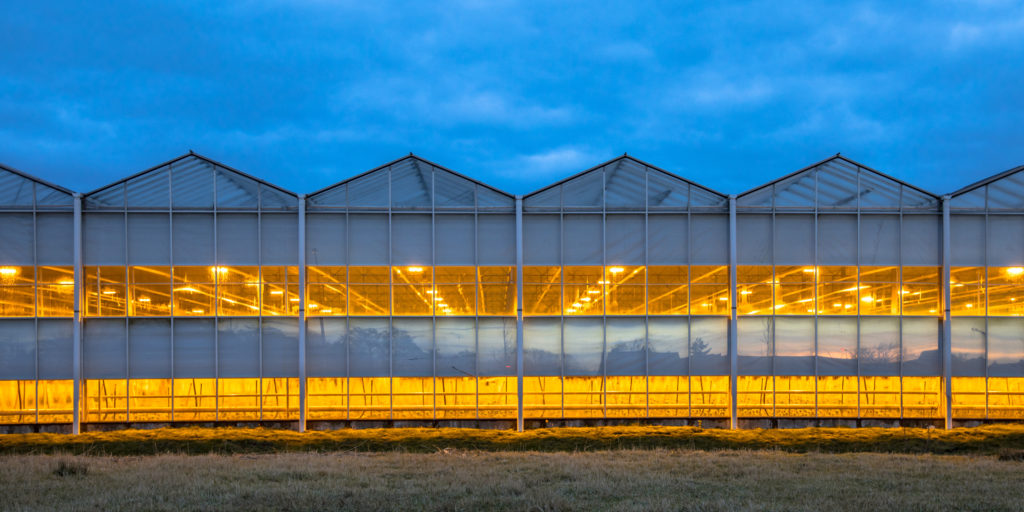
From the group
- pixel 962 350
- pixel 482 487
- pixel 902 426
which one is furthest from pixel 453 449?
pixel 962 350

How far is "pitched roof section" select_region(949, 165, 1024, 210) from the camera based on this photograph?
2439cm

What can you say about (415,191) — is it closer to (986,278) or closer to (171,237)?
(171,237)

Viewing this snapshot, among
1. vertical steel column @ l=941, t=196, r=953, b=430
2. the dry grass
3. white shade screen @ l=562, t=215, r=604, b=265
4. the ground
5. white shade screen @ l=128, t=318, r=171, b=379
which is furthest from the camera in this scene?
white shade screen @ l=562, t=215, r=604, b=265

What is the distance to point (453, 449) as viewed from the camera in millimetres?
20641

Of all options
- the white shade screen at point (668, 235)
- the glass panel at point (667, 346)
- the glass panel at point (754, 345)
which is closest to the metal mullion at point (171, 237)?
the glass panel at point (667, 346)

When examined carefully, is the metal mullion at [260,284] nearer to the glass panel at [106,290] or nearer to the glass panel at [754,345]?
the glass panel at [106,290]

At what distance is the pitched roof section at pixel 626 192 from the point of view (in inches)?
967

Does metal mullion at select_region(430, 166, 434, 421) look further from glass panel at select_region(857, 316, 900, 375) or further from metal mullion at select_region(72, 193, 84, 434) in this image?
glass panel at select_region(857, 316, 900, 375)

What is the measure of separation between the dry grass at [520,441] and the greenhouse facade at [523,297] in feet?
4.86

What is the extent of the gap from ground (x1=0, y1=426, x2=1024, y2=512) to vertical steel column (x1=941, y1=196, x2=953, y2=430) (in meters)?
1.35

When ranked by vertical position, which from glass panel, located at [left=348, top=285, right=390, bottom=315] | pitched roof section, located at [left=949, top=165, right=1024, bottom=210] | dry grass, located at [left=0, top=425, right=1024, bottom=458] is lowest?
dry grass, located at [left=0, top=425, right=1024, bottom=458]

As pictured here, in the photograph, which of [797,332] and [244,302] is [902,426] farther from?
[244,302]

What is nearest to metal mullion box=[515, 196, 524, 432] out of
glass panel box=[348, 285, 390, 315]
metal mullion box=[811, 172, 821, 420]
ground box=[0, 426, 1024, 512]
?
ground box=[0, 426, 1024, 512]

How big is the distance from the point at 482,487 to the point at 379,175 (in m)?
13.1
